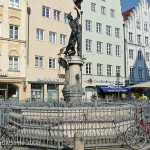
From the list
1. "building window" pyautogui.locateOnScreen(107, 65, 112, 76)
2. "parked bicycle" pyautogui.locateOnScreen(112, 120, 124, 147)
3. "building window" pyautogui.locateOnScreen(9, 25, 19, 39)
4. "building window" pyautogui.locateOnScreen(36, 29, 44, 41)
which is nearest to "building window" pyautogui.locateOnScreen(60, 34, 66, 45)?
"building window" pyautogui.locateOnScreen(36, 29, 44, 41)

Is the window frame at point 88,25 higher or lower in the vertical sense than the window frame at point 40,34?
higher

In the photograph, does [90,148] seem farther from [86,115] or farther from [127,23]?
[127,23]

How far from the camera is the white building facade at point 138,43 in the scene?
143 ft

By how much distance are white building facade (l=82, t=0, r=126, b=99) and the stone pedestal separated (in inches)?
824

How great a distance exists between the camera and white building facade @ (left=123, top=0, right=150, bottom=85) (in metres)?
43.5

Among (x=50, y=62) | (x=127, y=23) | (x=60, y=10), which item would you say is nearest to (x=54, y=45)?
(x=50, y=62)

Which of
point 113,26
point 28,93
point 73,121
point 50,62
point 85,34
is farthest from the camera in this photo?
point 113,26

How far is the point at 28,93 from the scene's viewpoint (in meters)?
31.5

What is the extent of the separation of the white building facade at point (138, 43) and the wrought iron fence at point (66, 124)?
33.7 meters

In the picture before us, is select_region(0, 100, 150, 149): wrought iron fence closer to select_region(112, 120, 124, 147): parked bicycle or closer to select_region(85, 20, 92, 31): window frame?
select_region(112, 120, 124, 147): parked bicycle

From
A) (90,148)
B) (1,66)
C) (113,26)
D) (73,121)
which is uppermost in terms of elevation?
(113,26)

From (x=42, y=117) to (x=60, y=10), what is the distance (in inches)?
1140

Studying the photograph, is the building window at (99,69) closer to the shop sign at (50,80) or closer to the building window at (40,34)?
the shop sign at (50,80)

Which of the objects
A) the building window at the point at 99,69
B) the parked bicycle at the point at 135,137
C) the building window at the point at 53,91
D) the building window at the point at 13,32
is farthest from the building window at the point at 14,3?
the parked bicycle at the point at 135,137
